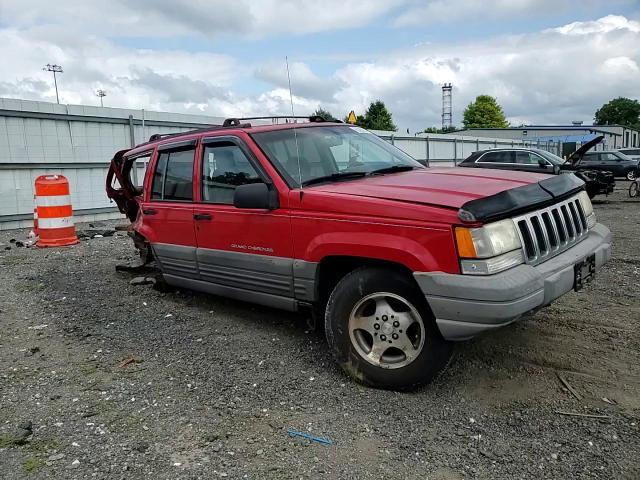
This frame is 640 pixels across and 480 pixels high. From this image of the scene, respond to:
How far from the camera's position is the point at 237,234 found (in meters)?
4.33

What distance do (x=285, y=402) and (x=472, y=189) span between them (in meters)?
1.82

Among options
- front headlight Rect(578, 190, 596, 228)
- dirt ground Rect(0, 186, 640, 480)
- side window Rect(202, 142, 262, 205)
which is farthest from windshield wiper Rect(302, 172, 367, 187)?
front headlight Rect(578, 190, 596, 228)

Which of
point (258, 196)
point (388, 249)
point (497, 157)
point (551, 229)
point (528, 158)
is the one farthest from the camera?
point (497, 157)

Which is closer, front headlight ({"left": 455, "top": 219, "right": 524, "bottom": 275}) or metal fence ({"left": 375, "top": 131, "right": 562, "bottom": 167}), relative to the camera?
front headlight ({"left": 455, "top": 219, "right": 524, "bottom": 275})

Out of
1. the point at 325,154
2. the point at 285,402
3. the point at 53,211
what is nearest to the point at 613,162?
the point at 53,211

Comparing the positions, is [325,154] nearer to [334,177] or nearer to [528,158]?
[334,177]

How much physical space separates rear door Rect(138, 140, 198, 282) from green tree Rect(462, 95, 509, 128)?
291 feet

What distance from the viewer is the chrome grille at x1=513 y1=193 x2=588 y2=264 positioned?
3.29m

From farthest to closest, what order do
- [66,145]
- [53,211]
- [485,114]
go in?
[485,114]
[66,145]
[53,211]

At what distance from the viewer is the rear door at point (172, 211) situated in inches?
193

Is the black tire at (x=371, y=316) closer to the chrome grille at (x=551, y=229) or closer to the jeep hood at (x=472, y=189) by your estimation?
the jeep hood at (x=472, y=189)

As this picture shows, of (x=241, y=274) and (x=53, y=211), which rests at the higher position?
(x=53, y=211)

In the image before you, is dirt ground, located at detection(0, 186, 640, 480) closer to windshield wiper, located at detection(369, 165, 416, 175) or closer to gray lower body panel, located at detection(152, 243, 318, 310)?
gray lower body panel, located at detection(152, 243, 318, 310)

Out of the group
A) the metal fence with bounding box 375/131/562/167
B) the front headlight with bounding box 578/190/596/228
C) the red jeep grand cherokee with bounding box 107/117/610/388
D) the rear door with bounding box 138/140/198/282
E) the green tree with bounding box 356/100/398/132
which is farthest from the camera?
the green tree with bounding box 356/100/398/132
